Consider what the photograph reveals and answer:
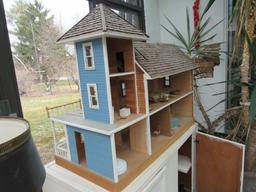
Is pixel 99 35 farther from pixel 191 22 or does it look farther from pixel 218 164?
pixel 191 22

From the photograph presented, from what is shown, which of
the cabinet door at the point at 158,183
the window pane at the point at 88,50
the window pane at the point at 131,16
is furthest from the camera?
the window pane at the point at 131,16

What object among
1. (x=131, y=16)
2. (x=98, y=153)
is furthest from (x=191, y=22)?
(x=98, y=153)

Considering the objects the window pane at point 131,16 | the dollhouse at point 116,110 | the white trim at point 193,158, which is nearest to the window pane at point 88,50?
the dollhouse at point 116,110

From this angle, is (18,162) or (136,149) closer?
(18,162)

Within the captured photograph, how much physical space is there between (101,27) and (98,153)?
593 millimetres

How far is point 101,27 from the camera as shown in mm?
809

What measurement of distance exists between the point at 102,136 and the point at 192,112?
1145 millimetres

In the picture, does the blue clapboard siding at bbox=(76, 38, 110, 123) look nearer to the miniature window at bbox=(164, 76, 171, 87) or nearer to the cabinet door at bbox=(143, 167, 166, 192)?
the cabinet door at bbox=(143, 167, 166, 192)

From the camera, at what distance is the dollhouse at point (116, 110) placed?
2.89 feet

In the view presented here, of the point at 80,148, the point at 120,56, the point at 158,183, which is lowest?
the point at 158,183

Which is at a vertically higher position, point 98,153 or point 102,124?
point 102,124

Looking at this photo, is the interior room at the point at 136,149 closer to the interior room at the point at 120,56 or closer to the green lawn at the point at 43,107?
the interior room at the point at 120,56

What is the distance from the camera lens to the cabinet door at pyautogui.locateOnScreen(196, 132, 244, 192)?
1508 millimetres

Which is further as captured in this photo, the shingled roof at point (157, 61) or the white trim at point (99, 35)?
the shingled roof at point (157, 61)
